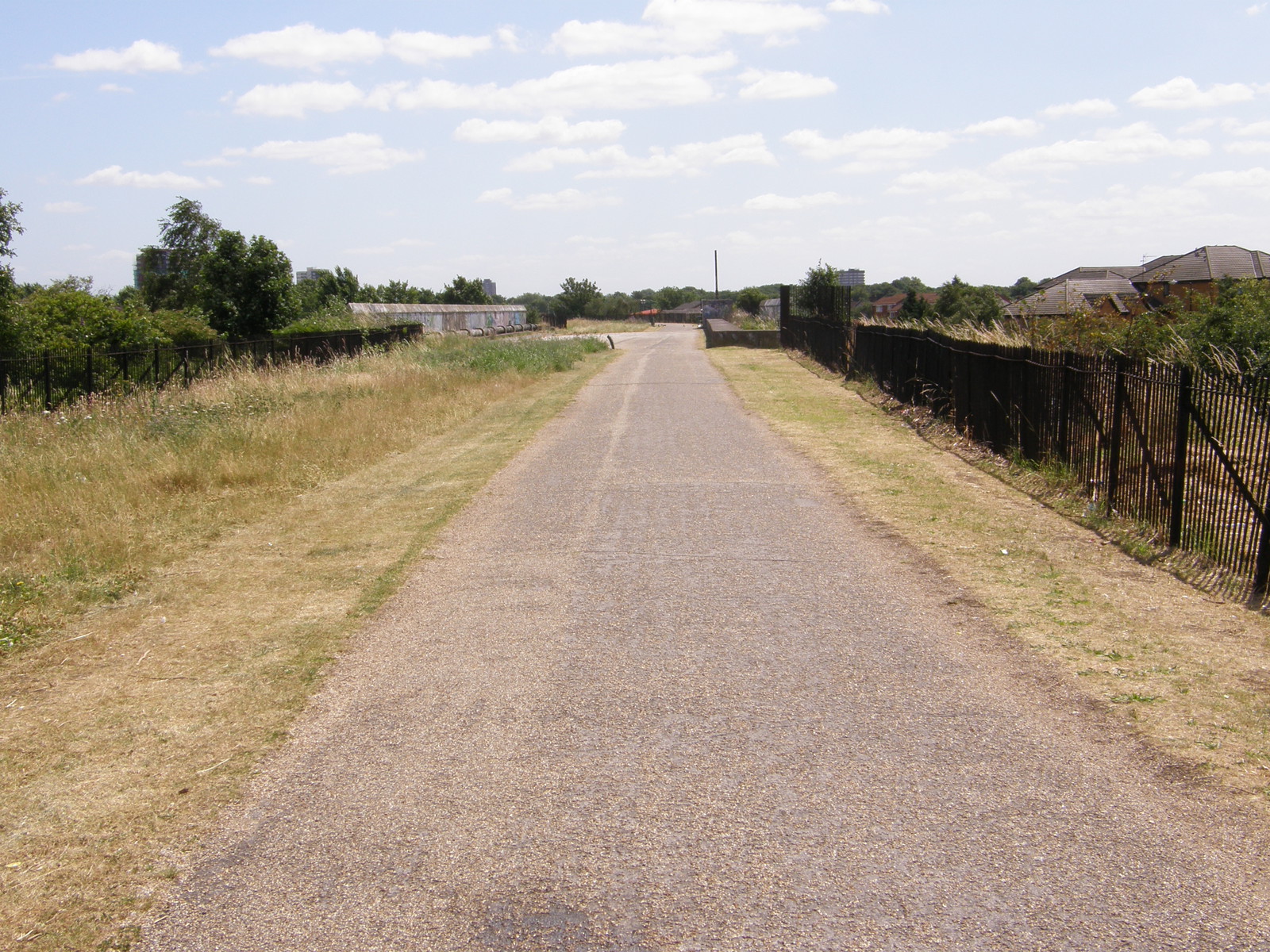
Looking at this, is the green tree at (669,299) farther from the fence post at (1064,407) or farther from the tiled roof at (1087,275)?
the fence post at (1064,407)

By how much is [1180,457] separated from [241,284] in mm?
30732

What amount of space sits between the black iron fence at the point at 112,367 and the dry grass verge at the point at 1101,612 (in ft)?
48.1

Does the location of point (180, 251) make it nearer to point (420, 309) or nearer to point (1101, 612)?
point (420, 309)

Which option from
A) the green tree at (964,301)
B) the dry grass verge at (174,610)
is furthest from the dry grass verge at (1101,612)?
the green tree at (964,301)

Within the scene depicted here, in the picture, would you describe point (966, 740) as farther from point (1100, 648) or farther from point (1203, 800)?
point (1100, 648)

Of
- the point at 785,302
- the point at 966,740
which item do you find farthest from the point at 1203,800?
the point at 785,302

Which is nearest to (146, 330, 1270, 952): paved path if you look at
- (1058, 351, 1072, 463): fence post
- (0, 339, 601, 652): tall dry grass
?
(0, 339, 601, 652): tall dry grass

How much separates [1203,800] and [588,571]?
482cm

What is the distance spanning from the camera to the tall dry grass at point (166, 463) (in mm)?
8047

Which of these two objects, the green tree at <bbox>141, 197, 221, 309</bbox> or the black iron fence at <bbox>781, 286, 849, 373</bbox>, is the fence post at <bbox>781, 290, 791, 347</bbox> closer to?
the black iron fence at <bbox>781, 286, 849, 373</bbox>

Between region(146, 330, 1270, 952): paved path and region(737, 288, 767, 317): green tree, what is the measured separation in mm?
93036

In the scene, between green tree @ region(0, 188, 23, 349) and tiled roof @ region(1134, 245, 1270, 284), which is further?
tiled roof @ region(1134, 245, 1270, 284)

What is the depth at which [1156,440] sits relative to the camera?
8.81 meters

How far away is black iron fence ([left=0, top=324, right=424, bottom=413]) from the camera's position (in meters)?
18.0
